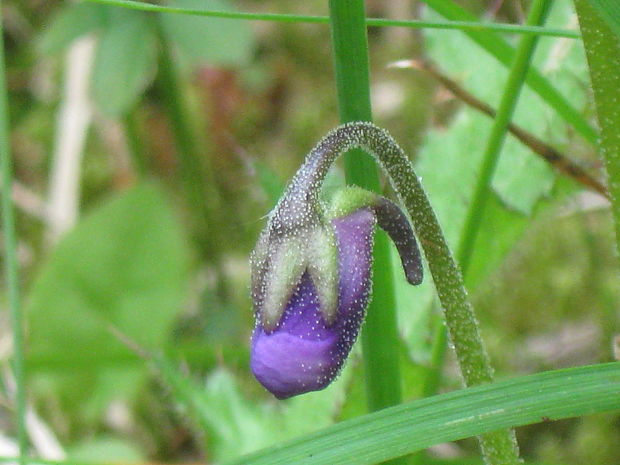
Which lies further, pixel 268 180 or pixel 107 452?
pixel 107 452

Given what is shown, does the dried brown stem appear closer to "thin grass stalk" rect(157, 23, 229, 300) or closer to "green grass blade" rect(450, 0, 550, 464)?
"green grass blade" rect(450, 0, 550, 464)

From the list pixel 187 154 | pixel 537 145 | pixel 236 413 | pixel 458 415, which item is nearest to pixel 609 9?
pixel 458 415

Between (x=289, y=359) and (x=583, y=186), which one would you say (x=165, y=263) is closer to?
(x=583, y=186)

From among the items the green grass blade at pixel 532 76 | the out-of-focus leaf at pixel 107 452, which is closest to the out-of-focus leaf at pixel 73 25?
the out-of-focus leaf at pixel 107 452

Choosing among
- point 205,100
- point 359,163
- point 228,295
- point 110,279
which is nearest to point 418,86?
point 205,100

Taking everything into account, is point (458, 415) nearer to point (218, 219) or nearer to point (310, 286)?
point (310, 286)

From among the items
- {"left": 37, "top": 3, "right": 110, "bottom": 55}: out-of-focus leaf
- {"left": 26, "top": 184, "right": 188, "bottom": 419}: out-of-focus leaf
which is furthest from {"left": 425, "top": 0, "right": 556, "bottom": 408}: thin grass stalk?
{"left": 37, "top": 3, "right": 110, "bottom": 55}: out-of-focus leaf
